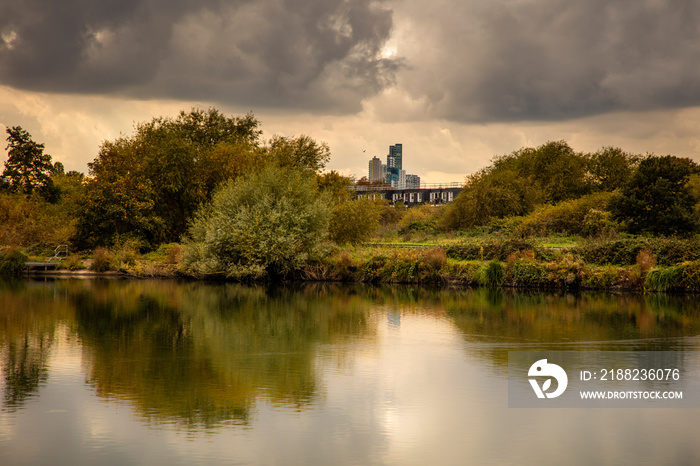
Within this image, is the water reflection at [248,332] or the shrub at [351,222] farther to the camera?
the shrub at [351,222]

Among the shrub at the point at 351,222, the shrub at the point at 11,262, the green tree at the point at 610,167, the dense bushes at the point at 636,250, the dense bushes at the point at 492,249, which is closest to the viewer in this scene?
the dense bushes at the point at 636,250

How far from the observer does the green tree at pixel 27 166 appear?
63.1m

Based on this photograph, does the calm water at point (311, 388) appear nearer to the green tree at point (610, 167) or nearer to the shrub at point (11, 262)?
the shrub at point (11, 262)

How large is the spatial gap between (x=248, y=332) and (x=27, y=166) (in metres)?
54.0

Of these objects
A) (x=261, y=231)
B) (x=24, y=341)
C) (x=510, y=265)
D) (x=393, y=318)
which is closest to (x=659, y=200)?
(x=510, y=265)

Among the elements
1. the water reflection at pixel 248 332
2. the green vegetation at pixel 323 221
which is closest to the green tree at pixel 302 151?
the green vegetation at pixel 323 221

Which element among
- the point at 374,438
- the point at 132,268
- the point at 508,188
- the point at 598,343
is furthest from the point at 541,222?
the point at 374,438

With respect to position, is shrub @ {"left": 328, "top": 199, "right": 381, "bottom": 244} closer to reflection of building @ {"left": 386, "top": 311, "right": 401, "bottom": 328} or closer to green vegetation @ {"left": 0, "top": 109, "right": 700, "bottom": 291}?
green vegetation @ {"left": 0, "top": 109, "right": 700, "bottom": 291}

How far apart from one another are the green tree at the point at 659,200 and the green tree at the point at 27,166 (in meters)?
50.4

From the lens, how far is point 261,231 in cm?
3469

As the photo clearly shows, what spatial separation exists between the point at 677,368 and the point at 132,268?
31696 millimetres

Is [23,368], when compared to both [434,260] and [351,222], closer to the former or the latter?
[434,260]

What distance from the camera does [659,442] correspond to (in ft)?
29.0

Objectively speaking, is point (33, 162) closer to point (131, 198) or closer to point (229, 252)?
point (131, 198)
